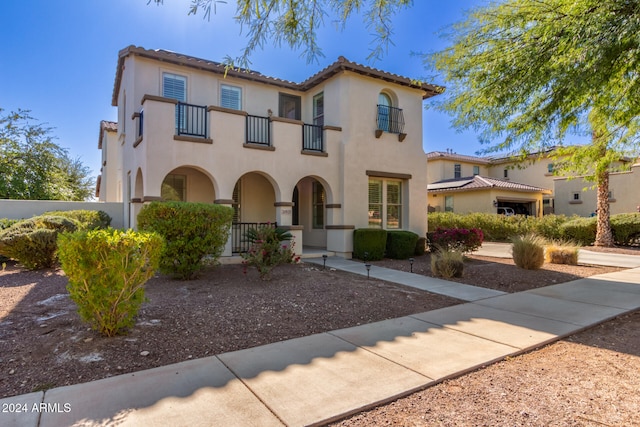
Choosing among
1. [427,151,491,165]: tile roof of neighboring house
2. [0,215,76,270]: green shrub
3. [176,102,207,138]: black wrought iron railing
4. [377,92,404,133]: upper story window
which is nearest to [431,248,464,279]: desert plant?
[377,92,404,133]: upper story window

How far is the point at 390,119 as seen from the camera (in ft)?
44.2

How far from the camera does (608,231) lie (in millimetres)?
16766

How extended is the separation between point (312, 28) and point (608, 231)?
17.9 m

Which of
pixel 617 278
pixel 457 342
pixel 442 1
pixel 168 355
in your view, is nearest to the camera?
pixel 168 355

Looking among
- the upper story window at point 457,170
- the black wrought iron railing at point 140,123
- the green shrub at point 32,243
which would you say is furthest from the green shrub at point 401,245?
the upper story window at point 457,170

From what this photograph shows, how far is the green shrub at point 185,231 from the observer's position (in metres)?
7.34

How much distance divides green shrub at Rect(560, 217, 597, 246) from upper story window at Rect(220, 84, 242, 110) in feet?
56.4

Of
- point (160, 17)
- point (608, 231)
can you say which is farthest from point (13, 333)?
point (608, 231)

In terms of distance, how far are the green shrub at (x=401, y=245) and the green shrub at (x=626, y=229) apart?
11868 millimetres

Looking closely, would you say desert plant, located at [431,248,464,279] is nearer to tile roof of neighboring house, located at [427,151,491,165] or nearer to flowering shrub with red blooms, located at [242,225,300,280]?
flowering shrub with red blooms, located at [242,225,300,280]

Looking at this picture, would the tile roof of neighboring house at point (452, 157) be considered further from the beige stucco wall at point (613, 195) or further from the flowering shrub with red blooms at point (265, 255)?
the flowering shrub with red blooms at point (265, 255)

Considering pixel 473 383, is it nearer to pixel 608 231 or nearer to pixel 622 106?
pixel 622 106

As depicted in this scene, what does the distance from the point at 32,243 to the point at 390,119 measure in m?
11.6

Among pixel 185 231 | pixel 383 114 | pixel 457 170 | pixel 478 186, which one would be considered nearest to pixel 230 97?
pixel 383 114
